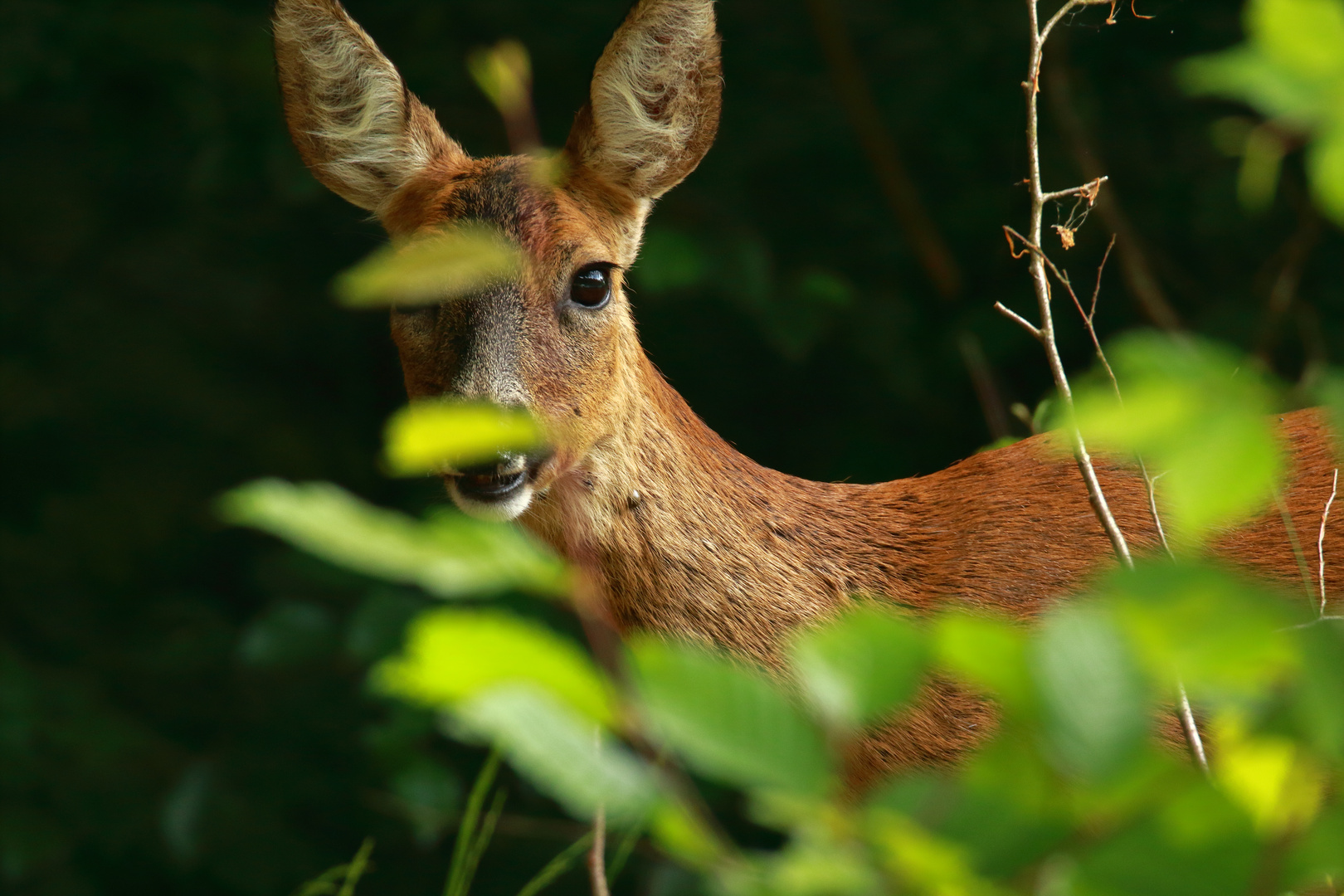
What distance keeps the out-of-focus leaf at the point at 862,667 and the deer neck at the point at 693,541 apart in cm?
184

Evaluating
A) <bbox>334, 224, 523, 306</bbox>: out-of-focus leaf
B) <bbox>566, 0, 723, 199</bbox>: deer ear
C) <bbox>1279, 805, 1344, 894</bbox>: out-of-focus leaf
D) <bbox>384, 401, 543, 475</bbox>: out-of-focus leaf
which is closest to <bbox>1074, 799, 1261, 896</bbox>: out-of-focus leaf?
<bbox>1279, 805, 1344, 894</bbox>: out-of-focus leaf

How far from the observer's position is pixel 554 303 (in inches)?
105

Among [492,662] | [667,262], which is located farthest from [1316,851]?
[667,262]

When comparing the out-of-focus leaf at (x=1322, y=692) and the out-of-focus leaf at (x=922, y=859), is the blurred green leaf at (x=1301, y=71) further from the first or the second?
the out-of-focus leaf at (x=922, y=859)

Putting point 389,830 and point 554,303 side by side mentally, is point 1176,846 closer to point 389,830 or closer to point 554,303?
point 554,303

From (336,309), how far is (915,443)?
6.88 feet

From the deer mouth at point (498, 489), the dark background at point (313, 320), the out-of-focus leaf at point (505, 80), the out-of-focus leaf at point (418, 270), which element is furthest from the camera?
the dark background at point (313, 320)

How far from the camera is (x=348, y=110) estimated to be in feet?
10.5

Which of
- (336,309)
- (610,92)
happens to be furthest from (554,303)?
(336,309)

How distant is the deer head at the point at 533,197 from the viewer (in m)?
2.55

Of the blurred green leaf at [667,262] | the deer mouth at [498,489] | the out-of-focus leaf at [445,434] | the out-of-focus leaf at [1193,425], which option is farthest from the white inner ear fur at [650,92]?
the out-of-focus leaf at [1193,425]

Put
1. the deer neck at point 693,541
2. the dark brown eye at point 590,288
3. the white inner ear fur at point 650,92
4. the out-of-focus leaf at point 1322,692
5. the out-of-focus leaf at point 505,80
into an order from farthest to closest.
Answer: the white inner ear fur at point 650,92 → the dark brown eye at point 590,288 → the deer neck at point 693,541 → the out-of-focus leaf at point 505,80 → the out-of-focus leaf at point 1322,692

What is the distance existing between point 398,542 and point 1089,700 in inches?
14.1

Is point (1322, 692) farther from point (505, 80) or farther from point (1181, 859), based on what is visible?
point (505, 80)
